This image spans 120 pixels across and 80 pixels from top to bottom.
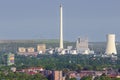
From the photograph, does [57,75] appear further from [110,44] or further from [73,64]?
[110,44]

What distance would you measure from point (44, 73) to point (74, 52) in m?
59.0

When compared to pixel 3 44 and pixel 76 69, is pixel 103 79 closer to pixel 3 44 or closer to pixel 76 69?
pixel 76 69

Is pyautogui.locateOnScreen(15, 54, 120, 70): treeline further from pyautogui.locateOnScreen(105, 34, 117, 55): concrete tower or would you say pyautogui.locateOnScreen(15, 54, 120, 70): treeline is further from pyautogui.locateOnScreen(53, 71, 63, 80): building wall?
pyautogui.locateOnScreen(53, 71, 63, 80): building wall

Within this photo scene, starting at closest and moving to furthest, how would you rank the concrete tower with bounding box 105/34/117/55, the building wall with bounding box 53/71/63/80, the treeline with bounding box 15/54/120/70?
the building wall with bounding box 53/71/63/80 → the treeline with bounding box 15/54/120/70 → the concrete tower with bounding box 105/34/117/55

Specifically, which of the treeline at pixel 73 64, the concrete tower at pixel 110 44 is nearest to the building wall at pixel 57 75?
the treeline at pixel 73 64

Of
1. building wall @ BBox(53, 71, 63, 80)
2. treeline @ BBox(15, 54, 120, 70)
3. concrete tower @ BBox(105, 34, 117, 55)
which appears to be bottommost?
building wall @ BBox(53, 71, 63, 80)

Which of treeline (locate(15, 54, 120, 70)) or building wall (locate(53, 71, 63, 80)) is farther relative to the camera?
treeline (locate(15, 54, 120, 70))

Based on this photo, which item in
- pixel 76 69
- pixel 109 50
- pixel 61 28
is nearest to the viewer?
pixel 76 69

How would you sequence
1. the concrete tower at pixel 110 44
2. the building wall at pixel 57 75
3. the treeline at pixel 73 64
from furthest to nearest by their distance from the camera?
the concrete tower at pixel 110 44 → the treeline at pixel 73 64 → the building wall at pixel 57 75

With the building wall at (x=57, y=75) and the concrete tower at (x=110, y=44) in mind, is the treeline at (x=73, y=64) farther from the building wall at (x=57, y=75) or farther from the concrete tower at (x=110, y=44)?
the building wall at (x=57, y=75)

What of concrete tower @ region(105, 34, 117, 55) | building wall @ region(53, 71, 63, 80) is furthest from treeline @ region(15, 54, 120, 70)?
building wall @ region(53, 71, 63, 80)

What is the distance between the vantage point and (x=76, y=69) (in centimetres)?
8231

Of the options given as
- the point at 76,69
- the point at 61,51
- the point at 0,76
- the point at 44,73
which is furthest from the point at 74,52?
the point at 0,76

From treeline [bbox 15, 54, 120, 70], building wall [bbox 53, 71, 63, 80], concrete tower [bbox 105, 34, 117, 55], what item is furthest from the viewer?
concrete tower [bbox 105, 34, 117, 55]
